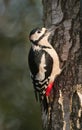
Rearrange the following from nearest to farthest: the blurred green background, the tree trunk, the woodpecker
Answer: the tree trunk < the woodpecker < the blurred green background

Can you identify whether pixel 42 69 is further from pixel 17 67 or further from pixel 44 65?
pixel 17 67

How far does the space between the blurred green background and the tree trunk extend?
15.7ft

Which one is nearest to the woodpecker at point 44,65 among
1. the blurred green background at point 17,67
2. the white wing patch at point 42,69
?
the white wing patch at point 42,69

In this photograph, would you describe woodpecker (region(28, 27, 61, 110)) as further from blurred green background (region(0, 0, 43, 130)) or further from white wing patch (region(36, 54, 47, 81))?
blurred green background (region(0, 0, 43, 130))

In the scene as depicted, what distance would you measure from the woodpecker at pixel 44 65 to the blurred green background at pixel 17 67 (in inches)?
184

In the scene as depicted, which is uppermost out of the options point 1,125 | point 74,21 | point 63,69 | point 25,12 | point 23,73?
point 74,21

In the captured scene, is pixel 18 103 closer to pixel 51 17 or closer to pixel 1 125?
pixel 1 125

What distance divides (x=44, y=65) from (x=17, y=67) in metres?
5.80

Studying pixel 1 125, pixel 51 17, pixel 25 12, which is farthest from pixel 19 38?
pixel 51 17

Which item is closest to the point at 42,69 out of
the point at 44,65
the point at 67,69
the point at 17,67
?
the point at 44,65

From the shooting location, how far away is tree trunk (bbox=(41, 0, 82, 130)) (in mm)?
5426

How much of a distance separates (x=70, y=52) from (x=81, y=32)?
0.20 meters

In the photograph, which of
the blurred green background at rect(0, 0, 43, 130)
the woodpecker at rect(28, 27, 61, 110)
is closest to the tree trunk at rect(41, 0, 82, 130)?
the woodpecker at rect(28, 27, 61, 110)

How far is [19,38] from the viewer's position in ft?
37.7
